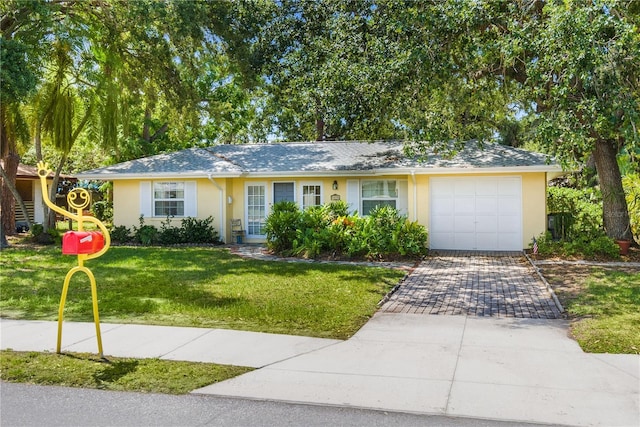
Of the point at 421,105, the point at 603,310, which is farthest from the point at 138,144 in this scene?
the point at 603,310

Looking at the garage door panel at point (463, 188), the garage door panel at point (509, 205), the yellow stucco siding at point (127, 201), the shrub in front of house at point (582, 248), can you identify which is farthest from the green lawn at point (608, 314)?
the yellow stucco siding at point (127, 201)

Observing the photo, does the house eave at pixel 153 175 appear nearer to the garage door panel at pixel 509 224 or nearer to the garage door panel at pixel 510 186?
the garage door panel at pixel 510 186

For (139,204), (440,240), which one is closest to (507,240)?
(440,240)

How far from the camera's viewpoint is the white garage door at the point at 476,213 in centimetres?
1584

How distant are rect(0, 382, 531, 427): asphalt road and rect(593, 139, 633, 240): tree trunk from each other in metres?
12.2

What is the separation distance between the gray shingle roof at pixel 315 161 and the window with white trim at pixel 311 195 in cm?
74

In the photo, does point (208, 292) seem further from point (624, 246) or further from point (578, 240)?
point (624, 246)

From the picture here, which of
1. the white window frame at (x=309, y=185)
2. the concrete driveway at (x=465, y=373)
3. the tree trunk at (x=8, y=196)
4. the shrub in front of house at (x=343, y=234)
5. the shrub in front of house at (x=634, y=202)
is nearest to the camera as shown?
the concrete driveway at (x=465, y=373)

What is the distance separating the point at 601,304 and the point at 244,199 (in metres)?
12.9

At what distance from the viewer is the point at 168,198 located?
18812 millimetres

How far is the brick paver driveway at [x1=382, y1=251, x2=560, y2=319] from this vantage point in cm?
809

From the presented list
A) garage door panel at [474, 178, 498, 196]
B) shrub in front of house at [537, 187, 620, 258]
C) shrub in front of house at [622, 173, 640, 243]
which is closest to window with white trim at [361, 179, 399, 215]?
garage door panel at [474, 178, 498, 196]

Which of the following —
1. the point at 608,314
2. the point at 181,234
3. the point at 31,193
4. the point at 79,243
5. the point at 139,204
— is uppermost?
the point at 31,193

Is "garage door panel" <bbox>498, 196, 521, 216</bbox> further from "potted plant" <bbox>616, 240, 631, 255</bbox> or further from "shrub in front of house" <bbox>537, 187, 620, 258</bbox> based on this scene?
"potted plant" <bbox>616, 240, 631, 255</bbox>
